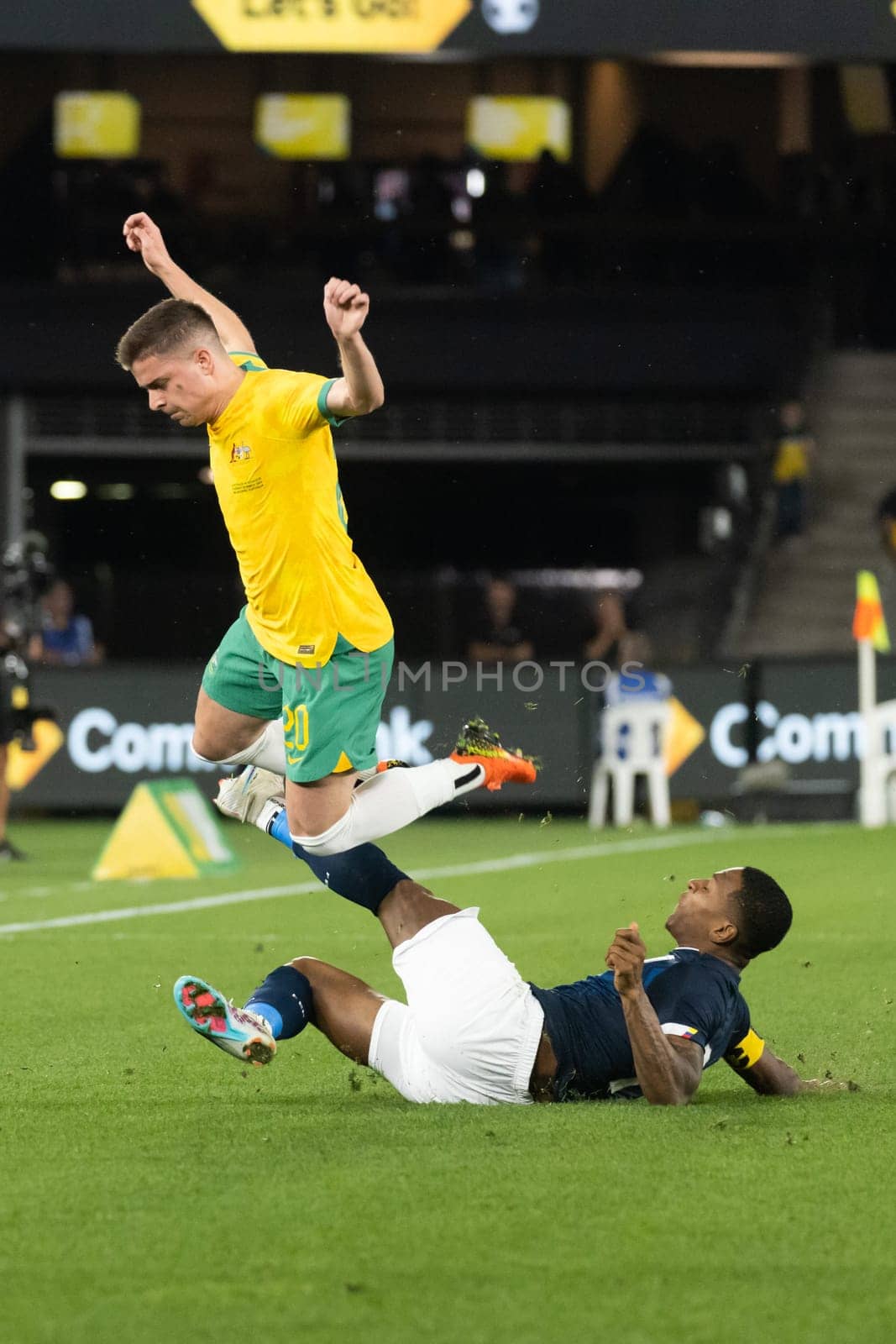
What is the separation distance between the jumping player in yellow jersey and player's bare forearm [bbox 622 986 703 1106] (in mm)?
1023

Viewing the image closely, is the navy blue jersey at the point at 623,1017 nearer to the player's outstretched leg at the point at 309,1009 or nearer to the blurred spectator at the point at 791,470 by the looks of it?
the player's outstretched leg at the point at 309,1009

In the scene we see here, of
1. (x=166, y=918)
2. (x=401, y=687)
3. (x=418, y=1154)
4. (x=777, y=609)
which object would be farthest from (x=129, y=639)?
(x=418, y=1154)

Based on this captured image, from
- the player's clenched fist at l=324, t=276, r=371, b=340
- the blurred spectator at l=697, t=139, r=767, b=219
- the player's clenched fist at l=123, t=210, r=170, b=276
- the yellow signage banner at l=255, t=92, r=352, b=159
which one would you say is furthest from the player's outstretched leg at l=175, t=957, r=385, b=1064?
the yellow signage banner at l=255, t=92, r=352, b=159

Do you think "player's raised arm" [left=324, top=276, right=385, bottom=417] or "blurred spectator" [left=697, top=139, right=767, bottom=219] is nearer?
"player's raised arm" [left=324, top=276, right=385, bottom=417]

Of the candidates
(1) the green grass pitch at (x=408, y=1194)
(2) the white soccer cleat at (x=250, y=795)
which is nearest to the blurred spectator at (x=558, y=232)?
(1) the green grass pitch at (x=408, y=1194)

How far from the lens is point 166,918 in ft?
34.3

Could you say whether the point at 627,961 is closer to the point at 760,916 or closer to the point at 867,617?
the point at 760,916

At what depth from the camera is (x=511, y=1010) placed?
506 cm

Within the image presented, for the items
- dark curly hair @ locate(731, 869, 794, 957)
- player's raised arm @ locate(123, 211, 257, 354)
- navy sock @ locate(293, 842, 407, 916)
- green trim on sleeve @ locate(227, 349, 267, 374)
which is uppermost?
player's raised arm @ locate(123, 211, 257, 354)

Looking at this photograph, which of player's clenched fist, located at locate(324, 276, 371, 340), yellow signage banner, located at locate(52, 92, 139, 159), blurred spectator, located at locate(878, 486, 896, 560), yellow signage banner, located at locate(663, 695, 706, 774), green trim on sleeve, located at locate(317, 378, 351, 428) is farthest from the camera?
yellow signage banner, located at locate(52, 92, 139, 159)

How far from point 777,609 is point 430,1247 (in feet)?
60.6

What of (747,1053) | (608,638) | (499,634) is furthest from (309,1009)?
(499,634)

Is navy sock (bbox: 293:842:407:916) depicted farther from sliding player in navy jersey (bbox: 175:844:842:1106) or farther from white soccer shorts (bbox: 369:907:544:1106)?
white soccer shorts (bbox: 369:907:544:1106)

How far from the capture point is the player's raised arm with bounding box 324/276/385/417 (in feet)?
17.3
